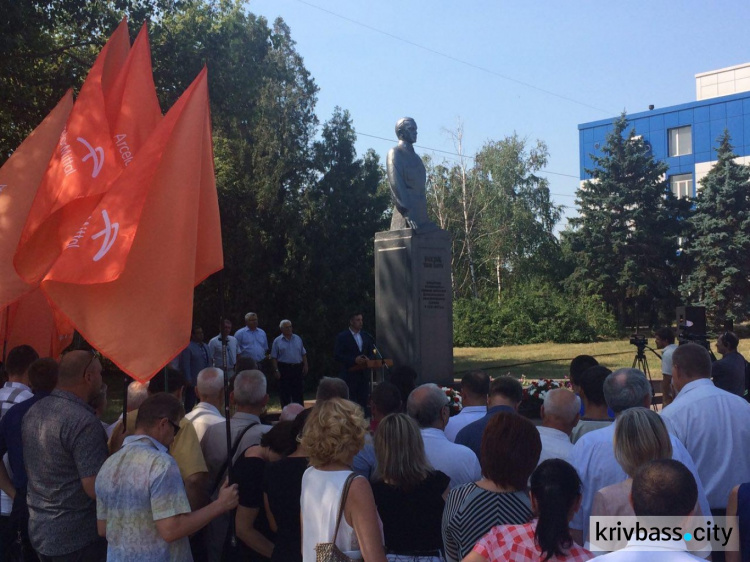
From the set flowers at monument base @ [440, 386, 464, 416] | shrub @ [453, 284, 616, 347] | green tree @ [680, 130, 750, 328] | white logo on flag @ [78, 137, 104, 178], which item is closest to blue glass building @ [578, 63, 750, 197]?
green tree @ [680, 130, 750, 328]

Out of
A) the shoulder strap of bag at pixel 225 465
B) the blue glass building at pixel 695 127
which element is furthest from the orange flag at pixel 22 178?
the blue glass building at pixel 695 127

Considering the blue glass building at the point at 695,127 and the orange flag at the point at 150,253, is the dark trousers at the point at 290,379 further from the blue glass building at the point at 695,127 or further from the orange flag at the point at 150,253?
the blue glass building at the point at 695,127

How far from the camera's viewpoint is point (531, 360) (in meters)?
25.2

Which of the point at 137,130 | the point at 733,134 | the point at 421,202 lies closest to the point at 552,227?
the point at 733,134

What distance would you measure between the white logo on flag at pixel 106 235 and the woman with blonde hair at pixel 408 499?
6.14ft

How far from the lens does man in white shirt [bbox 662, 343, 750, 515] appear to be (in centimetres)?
452

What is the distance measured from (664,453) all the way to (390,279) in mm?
8772

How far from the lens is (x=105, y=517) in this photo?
150 inches

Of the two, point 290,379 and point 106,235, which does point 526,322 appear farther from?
point 106,235

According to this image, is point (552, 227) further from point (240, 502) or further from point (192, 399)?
point (240, 502)

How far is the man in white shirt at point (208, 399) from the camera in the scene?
16.4 ft

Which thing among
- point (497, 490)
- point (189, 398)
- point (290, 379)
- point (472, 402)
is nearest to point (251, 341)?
point (290, 379)

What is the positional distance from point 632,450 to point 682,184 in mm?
48162

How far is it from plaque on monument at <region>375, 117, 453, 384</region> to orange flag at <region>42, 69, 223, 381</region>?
7.20 meters
